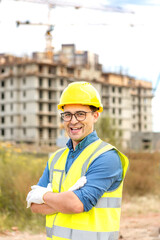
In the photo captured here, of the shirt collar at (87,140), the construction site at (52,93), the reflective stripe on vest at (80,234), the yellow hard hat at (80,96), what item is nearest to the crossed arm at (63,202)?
the reflective stripe on vest at (80,234)

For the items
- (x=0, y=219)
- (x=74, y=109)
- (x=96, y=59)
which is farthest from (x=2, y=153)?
(x=96, y=59)

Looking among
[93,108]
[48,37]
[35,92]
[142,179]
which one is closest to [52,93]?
[35,92]

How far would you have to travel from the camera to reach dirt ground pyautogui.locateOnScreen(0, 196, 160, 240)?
631 centimetres

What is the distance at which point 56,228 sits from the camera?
2367 mm

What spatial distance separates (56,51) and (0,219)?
75.3 m

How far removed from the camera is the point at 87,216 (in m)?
2.27

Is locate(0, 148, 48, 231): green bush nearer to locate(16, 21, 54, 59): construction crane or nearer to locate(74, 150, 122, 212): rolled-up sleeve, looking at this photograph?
locate(74, 150, 122, 212): rolled-up sleeve

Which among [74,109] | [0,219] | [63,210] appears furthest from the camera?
[0,219]

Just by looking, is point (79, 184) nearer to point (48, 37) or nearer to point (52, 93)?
point (52, 93)

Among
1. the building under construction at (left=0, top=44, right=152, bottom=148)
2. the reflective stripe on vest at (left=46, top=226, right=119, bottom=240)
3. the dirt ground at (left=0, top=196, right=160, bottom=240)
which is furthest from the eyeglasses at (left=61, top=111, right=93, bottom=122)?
the building under construction at (left=0, top=44, right=152, bottom=148)

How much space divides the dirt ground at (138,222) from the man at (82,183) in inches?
154

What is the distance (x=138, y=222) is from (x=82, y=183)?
20.2 feet

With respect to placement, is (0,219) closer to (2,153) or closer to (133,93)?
(2,153)

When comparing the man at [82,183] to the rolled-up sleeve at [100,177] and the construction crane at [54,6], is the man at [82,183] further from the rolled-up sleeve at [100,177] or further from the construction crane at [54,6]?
the construction crane at [54,6]
